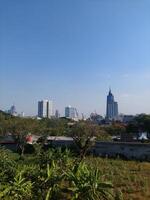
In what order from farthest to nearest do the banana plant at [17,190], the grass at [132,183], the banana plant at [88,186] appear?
the grass at [132,183], the banana plant at [88,186], the banana plant at [17,190]

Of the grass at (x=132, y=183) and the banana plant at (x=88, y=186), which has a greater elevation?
the banana plant at (x=88, y=186)

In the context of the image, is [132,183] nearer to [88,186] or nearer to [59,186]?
[59,186]

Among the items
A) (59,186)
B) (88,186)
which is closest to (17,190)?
(59,186)

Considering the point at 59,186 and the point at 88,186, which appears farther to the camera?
the point at 59,186

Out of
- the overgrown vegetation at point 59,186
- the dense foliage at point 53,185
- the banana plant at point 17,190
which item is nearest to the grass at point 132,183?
the overgrown vegetation at point 59,186

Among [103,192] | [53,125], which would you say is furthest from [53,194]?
[53,125]

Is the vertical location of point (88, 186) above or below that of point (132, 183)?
above

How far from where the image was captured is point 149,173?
23.5 m

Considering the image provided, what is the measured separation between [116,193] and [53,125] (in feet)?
198

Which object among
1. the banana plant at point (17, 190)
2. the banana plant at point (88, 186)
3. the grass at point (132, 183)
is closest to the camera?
the banana plant at point (17, 190)

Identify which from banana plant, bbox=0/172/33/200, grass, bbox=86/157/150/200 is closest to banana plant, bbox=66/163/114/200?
banana plant, bbox=0/172/33/200

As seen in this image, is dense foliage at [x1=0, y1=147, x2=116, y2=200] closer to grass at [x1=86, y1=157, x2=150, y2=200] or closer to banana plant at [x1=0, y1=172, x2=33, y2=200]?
banana plant at [x1=0, y1=172, x2=33, y2=200]

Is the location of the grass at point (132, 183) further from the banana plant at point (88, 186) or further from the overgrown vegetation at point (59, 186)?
→ the banana plant at point (88, 186)

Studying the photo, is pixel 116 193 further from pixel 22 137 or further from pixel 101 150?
pixel 22 137
